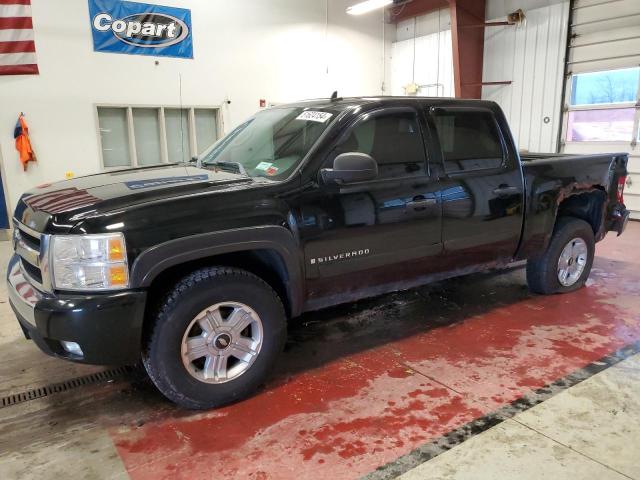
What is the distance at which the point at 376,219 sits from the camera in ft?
10.2

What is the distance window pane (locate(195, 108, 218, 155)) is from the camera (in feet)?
32.4

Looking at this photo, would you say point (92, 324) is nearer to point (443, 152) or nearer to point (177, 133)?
point (443, 152)

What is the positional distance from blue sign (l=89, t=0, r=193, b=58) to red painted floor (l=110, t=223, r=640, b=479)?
6.99 meters

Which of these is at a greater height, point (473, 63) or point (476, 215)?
point (473, 63)

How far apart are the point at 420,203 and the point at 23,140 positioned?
283 inches

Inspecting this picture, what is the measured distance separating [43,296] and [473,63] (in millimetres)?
10452

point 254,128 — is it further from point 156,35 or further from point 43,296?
point 156,35

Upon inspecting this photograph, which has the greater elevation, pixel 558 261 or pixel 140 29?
pixel 140 29

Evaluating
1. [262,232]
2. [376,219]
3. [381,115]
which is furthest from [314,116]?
[262,232]

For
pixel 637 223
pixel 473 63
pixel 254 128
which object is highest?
pixel 473 63

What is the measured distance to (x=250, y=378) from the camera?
2807 millimetres

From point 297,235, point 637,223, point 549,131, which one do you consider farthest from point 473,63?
point 297,235

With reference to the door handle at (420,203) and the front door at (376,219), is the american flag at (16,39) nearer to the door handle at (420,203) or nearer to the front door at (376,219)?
the front door at (376,219)

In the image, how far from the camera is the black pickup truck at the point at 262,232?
2.35 m
